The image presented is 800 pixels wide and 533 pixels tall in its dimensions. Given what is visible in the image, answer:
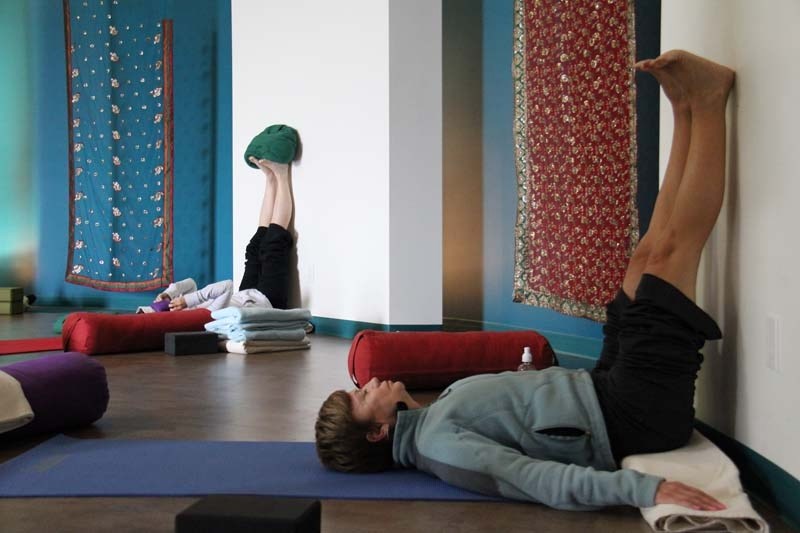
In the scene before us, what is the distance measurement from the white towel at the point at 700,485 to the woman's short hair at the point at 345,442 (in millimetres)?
649

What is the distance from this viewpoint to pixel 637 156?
368 centimetres

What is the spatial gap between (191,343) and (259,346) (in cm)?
40

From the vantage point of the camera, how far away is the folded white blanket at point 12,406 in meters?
2.61

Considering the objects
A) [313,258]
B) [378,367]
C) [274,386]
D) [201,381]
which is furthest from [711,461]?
[313,258]

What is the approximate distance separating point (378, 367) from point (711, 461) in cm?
171

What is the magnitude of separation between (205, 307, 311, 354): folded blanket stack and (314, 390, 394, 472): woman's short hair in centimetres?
286

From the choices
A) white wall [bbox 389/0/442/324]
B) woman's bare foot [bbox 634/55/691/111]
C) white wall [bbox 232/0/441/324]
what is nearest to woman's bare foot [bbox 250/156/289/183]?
white wall [bbox 232/0/441/324]

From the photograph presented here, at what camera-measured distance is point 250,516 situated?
1494 mm

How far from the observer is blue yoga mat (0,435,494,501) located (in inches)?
82.9

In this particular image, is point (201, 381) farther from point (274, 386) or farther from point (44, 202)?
point (44, 202)

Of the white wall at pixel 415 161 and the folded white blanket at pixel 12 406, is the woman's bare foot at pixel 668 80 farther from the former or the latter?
the white wall at pixel 415 161

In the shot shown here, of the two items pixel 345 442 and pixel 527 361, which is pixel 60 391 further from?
pixel 527 361

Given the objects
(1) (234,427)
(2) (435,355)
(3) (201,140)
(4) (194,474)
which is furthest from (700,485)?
(3) (201,140)

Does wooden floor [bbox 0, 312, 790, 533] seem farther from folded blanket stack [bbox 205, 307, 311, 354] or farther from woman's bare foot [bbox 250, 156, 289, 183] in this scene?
woman's bare foot [bbox 250, 156, 289, 183]
